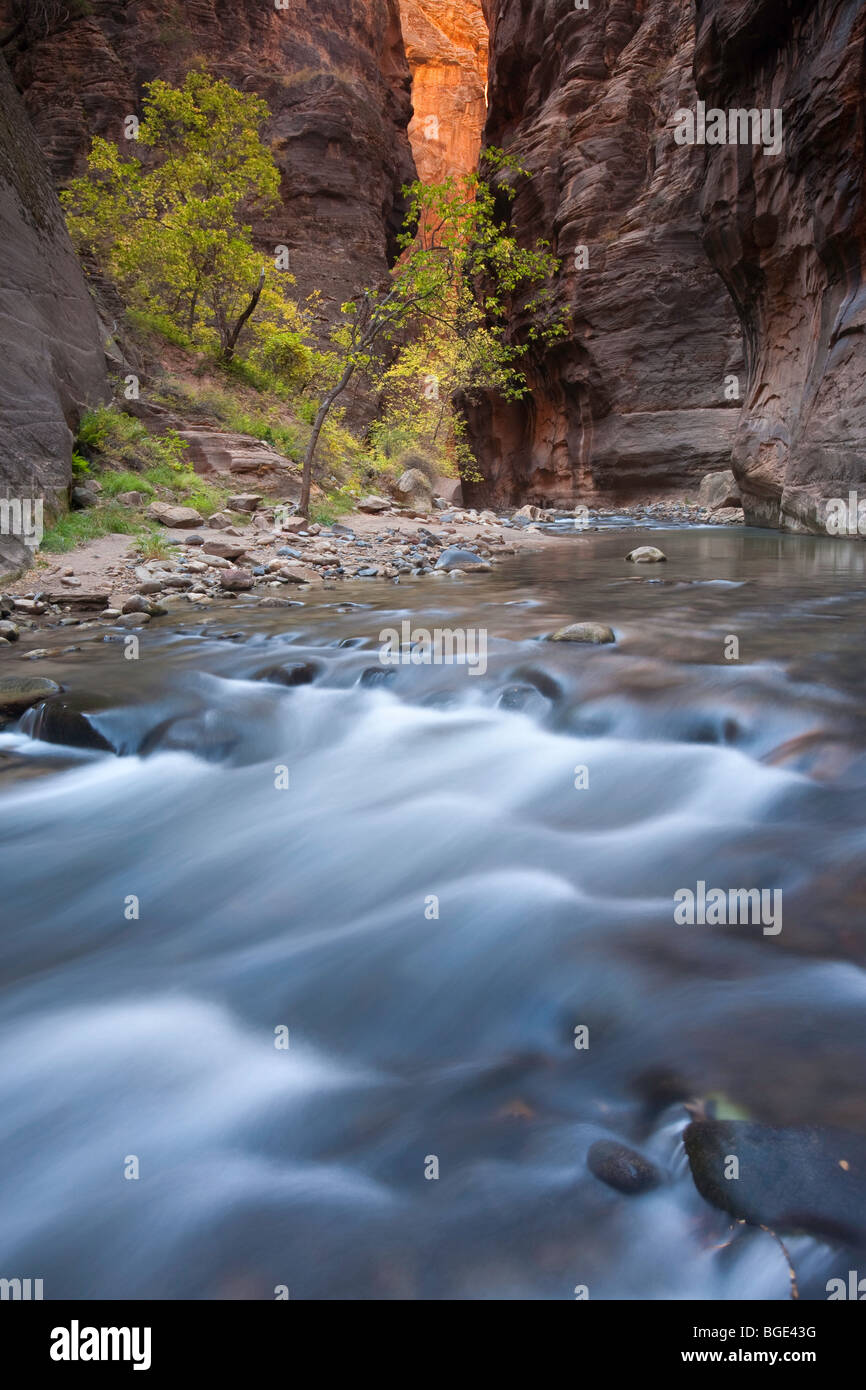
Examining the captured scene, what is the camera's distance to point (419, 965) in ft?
7.90

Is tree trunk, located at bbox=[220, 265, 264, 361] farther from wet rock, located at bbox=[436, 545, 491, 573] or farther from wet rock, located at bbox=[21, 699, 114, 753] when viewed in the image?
wet rock, located at bbox=[21, 699, 114, 753]

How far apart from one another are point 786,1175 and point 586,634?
4.11 m

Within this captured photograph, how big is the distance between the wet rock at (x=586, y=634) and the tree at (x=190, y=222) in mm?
15668

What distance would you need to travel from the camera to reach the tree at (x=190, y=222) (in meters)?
17.1

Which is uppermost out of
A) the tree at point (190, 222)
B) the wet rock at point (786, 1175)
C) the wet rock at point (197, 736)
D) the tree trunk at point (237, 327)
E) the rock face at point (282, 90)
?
the rock face at point (282, 90)

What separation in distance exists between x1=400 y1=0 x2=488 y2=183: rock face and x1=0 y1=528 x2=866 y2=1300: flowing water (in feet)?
Answer: 251

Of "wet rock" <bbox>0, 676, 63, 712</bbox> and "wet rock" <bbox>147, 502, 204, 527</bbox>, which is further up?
"wet rock" <bbox>147, 502, 204, 527</bbox>

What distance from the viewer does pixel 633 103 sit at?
28406 millimetres

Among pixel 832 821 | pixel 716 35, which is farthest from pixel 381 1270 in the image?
pixel 716 35

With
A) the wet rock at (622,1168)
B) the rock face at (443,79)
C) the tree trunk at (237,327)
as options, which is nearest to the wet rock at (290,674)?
the wet rock at (622,1168)

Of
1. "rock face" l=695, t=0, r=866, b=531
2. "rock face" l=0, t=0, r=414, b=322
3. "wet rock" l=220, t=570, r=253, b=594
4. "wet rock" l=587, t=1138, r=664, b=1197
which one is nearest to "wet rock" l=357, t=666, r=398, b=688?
"wet rock" l=587, t=1138, r=664, b=1197

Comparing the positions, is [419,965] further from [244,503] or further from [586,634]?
[244,503]

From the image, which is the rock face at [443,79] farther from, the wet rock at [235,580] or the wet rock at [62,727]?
the wet rock at [62,727]

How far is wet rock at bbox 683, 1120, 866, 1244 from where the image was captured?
1.32m
